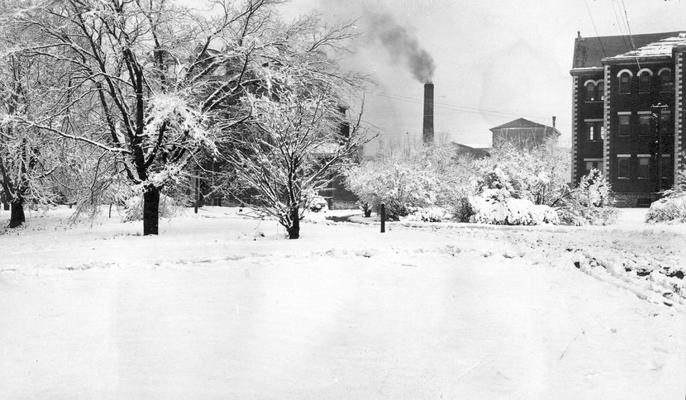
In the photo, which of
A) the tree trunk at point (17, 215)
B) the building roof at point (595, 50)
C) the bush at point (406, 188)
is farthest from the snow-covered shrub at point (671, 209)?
the tree trunk at point (17, 215)

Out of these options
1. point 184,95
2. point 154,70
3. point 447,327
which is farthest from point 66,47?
point 447,327

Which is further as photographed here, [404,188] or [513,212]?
[404,188]

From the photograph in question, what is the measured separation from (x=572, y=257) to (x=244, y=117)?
10338 mm

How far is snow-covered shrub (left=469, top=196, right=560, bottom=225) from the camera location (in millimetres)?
25812

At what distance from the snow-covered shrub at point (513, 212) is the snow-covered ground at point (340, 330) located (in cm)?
1633

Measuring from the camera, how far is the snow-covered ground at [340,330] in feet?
15.6

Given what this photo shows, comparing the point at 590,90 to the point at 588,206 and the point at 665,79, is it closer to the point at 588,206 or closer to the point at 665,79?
the point at 665,79

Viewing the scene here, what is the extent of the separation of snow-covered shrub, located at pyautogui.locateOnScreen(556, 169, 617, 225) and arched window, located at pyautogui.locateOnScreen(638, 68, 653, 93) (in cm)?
1863

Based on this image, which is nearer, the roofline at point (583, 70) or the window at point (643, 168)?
the window at point (643, 168)

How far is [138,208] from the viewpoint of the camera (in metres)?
27.0

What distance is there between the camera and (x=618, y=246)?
14750mm

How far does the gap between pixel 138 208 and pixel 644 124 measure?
35.0m

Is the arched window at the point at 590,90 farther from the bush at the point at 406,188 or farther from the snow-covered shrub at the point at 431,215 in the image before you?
the snow-covered shrub at the point at 431,215

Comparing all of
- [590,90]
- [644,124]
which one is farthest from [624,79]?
[590,90]
